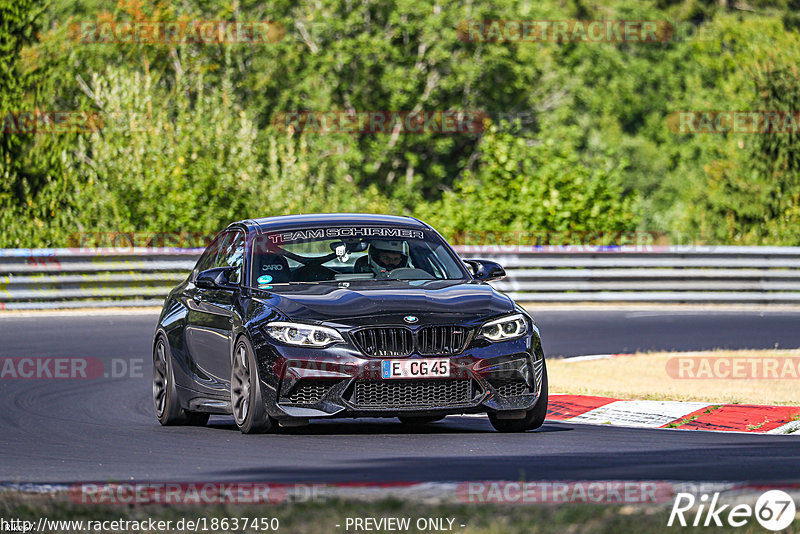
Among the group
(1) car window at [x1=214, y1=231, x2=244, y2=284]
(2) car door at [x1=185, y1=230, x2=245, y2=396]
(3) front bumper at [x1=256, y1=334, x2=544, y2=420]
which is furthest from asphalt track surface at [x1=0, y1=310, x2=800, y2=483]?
(1) car window at [x1=214, y1=231, x2=244, y2=284]

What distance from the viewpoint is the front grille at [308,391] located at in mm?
9484

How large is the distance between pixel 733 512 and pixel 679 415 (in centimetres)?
537

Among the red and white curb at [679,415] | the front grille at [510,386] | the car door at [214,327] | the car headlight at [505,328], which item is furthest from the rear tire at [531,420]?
the car door at [214,327]

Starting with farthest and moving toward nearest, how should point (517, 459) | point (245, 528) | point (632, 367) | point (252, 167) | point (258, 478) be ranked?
point (252, 167), point (632, 367), point (517, 459), point (258, 478), point (245, 528)

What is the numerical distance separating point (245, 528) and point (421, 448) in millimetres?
3227

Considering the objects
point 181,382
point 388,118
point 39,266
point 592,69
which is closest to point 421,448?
point 181,382

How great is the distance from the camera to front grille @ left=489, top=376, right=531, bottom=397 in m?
9.68

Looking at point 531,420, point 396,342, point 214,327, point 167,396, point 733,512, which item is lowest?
point 167,396

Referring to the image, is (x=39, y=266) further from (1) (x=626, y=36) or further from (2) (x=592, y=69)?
(1) (x=626, y=36)

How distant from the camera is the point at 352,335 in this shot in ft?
31.0

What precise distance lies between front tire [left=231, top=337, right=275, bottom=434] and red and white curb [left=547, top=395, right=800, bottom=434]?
275 centimetres

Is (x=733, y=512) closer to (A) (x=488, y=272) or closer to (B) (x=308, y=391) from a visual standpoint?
(B) (x=308, y=391)

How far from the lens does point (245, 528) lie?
6016 millimetres

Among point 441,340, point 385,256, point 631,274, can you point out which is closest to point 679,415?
point 385,256
